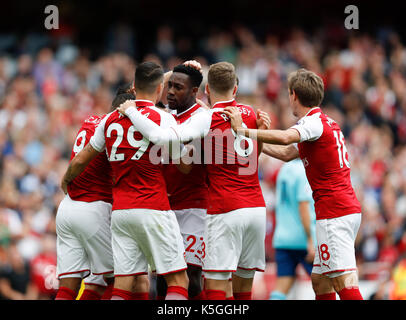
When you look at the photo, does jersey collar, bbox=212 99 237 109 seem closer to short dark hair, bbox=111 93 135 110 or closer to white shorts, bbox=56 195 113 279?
short dark hair, bbox=111 93 135 110

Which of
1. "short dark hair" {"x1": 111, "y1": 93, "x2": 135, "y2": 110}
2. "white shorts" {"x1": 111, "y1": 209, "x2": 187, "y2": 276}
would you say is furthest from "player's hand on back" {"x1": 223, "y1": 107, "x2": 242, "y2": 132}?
"short dark hair" {"x1": 111, "y1": 93, "x2": 135, "y2": 110}

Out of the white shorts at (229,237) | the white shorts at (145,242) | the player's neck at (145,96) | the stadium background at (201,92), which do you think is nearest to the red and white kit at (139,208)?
the white shorts at (145,242)

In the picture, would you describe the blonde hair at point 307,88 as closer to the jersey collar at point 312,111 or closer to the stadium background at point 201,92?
the jersey collar at point 312,111

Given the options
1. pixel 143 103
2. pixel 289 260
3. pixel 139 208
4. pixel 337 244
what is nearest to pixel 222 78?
pixel 143 103

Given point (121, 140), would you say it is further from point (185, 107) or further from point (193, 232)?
point (193, 232)

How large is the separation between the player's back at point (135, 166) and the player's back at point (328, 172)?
1532 mm

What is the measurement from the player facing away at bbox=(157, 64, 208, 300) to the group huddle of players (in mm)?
11

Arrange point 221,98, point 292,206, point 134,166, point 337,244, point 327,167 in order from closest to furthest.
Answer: point 134,166
point 337,244
point 327,167
point 221,98
point 292,206

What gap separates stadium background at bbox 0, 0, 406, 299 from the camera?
41.4ft

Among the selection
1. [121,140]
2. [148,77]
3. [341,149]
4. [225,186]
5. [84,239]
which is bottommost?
[84,239]

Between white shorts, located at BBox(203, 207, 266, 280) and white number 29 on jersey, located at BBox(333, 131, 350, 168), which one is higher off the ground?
white number 29 on jersey, located at BBox(333, 131, 350, 168)

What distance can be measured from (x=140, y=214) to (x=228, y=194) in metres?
0.92

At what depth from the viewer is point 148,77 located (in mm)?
6477

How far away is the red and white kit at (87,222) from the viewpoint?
22.6 feet
